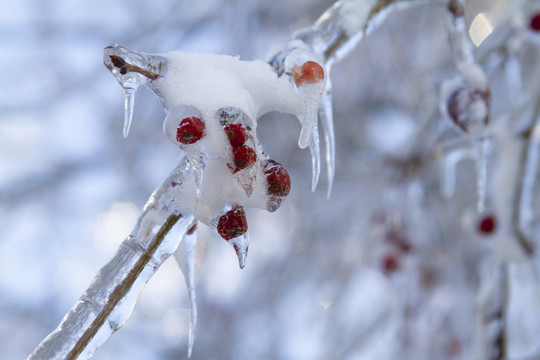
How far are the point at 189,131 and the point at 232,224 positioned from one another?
111mm

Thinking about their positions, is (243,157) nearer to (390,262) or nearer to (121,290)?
(121,290)

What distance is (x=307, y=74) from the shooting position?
58 centimetres

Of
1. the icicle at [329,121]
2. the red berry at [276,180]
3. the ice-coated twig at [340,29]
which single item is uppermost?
the ice-coated twig at [340,29]

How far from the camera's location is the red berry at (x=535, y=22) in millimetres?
1146

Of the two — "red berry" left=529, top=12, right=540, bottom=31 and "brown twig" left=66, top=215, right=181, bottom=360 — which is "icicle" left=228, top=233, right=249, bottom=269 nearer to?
"brown twig" left=66, top=215, right=181, bottom=360

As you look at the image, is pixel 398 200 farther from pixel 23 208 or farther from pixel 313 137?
pixel 23 208

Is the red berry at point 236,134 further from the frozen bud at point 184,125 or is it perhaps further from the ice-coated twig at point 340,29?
the ice-coated twig at point 340,29

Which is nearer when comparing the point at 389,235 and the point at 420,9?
the point at 389,235

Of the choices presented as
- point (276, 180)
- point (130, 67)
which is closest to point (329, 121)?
point (276, 180)

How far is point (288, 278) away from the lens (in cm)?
305

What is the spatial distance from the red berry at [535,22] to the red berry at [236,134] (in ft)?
3.14

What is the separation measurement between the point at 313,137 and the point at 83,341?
38 centimetres

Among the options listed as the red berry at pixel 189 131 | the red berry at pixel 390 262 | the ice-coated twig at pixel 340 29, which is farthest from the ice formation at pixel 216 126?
the red berry at pixel 390 262

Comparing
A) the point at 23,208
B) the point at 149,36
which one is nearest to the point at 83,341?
the point at 149,36
